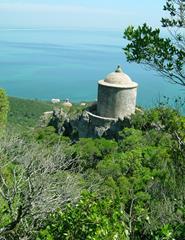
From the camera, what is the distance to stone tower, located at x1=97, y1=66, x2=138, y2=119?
17.8 meters

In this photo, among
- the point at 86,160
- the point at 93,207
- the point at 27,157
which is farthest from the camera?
the point at 86,160

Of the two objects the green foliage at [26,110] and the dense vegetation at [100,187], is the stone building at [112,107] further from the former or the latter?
the green foliage at [26,110]

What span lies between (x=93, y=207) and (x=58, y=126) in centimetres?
1668

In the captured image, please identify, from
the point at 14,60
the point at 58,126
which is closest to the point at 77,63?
the point at 14,60

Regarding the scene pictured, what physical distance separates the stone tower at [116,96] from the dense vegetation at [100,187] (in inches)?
27.5

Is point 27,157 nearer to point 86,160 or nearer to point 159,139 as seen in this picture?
point 86,160

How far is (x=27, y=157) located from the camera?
9438 mm

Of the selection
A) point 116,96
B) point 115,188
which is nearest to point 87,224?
point 115,188

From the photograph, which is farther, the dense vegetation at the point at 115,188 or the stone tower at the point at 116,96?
the stone tower at the point at 116,96

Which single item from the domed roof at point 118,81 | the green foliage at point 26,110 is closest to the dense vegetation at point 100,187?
the domed roof at point 118,81

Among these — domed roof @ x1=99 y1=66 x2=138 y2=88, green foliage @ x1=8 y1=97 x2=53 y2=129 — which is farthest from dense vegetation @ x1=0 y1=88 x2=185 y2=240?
green foliage @ x1=8 y1=97 x2=53 y2=129

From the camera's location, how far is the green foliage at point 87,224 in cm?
328

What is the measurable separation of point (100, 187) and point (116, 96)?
8.40m

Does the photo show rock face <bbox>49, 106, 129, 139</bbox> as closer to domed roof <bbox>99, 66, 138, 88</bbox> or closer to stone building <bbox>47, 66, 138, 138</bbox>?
stone building <bbox>47, 66, 138, 138</bbox>
